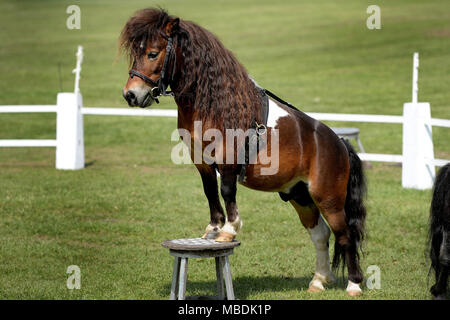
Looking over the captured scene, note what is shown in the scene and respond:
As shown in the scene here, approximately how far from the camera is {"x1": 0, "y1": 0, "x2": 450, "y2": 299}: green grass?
24.6 feet

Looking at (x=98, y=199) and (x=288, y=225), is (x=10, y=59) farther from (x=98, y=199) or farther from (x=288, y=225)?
(x=288, y=225)

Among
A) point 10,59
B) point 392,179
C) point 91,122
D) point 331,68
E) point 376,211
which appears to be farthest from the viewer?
point 10,59

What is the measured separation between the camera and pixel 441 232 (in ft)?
20.0

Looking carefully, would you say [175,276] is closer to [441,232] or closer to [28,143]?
[441,232]

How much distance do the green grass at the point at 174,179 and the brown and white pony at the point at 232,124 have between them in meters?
0.54

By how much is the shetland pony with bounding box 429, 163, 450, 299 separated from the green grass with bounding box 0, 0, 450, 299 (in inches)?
19.5

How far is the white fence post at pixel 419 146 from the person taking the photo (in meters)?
11.8

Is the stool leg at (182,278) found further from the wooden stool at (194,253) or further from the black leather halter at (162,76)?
the black leather halter at (162,76)

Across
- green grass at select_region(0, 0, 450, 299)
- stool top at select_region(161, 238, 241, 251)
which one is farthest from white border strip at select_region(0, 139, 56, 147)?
stool top at select_region(161, 238, 241, 251)

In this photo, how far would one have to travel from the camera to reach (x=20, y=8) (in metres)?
44.7

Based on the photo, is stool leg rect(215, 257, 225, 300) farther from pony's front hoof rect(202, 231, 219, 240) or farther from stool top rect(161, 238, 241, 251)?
stool top rect(161, 238, 241, 251)

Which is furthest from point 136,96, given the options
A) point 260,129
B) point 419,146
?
point 419,146

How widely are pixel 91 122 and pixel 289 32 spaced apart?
17.3 meters

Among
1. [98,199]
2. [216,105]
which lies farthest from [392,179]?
[216,105]
